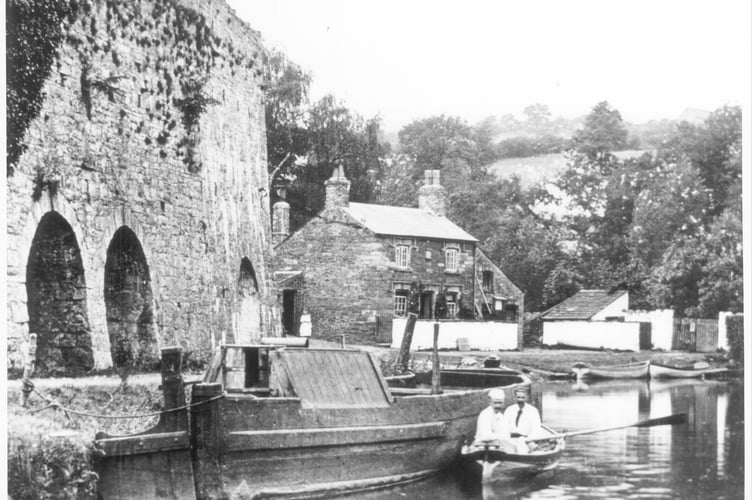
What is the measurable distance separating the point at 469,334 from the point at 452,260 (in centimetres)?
120

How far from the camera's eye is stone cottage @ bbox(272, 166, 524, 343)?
42.3ft

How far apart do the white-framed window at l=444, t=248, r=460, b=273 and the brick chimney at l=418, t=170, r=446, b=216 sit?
2.17 ft

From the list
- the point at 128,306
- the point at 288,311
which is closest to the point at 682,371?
the point at 288,311

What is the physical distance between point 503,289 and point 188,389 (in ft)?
15.0

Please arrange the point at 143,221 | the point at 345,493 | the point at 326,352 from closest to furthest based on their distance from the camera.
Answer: the point at 345,493 → the point at 326,352 → the point at 143,221

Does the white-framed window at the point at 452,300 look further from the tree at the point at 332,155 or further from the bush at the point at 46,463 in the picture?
the bush at the point at 46,463

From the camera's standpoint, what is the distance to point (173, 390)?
8820 mm

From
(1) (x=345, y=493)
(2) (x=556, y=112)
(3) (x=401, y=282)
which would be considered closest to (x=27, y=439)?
(1) (x=345, y=493)

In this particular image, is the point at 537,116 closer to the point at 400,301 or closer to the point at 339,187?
the point at 339,187

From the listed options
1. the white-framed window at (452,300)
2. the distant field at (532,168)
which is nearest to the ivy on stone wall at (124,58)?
the distant field at (532,168)

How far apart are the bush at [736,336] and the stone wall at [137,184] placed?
4.98 metres

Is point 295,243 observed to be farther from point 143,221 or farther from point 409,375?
point 143,221

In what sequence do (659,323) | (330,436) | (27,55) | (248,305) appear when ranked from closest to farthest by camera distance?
(27,55) → (330,436) → (659,323) → (248,305)

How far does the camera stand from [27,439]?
7.90m
